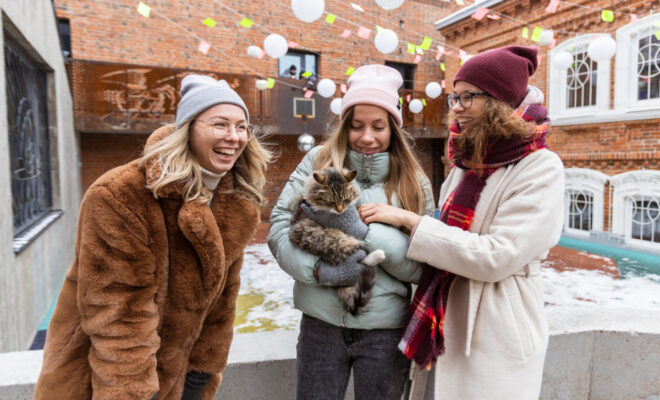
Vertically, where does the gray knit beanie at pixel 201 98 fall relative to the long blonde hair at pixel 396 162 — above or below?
above

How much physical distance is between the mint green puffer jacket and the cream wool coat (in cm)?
12

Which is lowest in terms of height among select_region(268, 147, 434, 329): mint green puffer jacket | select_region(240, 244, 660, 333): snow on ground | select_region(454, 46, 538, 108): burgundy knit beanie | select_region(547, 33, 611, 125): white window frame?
select_region(240, 244, 660, 333): snow on ground

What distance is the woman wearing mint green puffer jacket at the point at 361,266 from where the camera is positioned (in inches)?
62.9

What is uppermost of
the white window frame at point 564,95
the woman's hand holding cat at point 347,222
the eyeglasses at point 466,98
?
the white window frame at point 564,95

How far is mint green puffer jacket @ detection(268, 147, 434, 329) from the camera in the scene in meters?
1.58

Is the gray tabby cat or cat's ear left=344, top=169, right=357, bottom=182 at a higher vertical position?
cat's ear left=344, top=169, right=357, bottom=182

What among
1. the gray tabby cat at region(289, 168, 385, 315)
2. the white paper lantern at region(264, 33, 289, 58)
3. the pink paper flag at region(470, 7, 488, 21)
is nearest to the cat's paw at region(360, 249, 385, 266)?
the gray tabby cat at region(289, 168, 385, 315)

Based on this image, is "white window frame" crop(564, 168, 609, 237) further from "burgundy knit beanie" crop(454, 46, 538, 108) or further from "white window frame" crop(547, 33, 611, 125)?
"burgundy knit beanie" crop(454, 46, 538, 108)

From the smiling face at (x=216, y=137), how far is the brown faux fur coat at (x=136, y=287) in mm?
117

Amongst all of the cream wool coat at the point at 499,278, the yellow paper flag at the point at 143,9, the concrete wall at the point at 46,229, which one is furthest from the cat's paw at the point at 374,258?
the yellow paper flag at the point at 143,9

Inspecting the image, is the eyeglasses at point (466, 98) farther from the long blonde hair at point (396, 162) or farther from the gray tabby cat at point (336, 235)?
the gray tabby cat at point (336, 235)

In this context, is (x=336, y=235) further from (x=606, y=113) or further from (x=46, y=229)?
Result: (x=606, y=113)

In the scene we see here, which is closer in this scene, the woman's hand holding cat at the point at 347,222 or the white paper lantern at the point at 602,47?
the woman's hand holding cat at the point at 347,222

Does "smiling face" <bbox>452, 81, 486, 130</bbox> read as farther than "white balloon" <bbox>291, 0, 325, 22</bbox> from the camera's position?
No
